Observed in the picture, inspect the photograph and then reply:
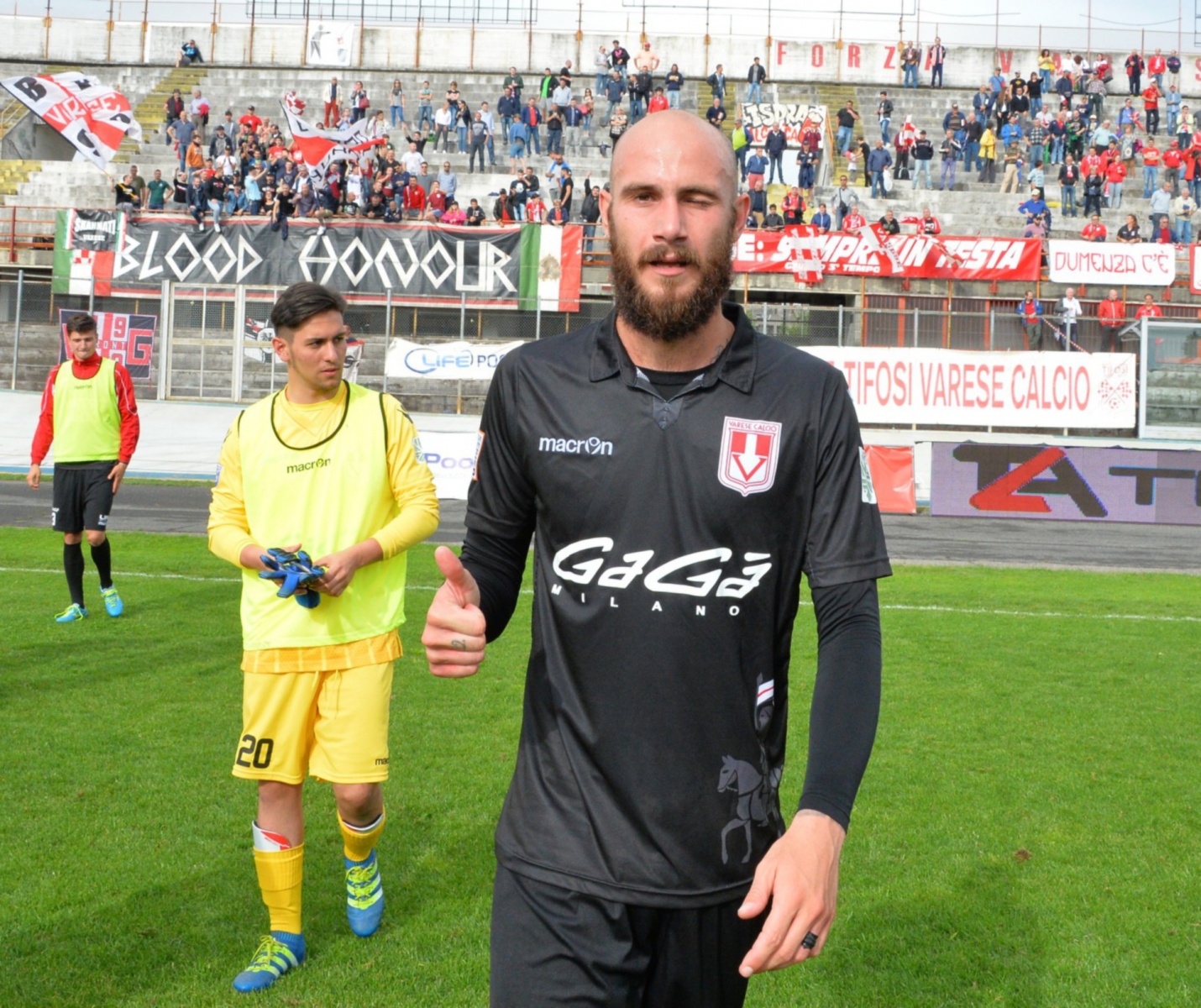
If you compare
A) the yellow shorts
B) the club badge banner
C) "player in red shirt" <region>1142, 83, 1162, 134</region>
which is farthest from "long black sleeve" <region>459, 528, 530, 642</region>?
"player in red shirt" <region>1142, 83, 1162, 134</region>

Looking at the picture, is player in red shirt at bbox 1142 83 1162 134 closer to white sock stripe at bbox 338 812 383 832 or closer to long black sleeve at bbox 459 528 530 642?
white sock stripe at bbox 338 812 383 832

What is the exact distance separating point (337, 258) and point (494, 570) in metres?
28.2

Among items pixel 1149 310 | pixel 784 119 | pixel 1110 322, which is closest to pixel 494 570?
pixel 1110 322

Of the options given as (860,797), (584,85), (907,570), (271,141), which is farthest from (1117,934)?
(584,85)

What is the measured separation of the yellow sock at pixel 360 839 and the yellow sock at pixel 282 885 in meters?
0.22

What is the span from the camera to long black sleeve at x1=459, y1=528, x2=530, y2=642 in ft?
9.09

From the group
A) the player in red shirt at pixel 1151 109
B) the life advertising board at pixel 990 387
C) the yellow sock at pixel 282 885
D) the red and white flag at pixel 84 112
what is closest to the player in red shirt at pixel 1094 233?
the life advertising board at pixel 990 387

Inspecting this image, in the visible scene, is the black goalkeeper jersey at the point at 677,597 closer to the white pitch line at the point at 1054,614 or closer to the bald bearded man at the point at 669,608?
the bald bearded man at the point at 669,608

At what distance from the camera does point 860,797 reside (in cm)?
691

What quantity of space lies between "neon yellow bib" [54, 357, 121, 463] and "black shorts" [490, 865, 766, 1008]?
9.47 m

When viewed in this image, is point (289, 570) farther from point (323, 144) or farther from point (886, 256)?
point (886, 256)

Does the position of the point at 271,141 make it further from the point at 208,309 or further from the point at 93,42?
the point at 93,42

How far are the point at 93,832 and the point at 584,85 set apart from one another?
4175 cm

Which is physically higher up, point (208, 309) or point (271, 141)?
point (271, 141)
